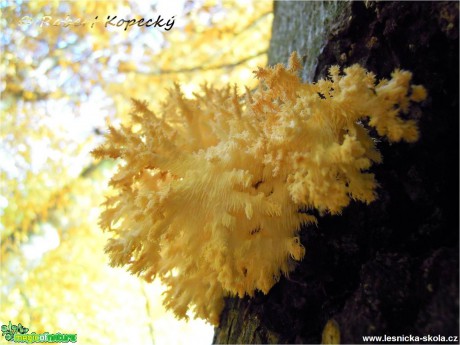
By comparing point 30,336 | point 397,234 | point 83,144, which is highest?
point 83,144

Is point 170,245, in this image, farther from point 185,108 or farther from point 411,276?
point 411,276

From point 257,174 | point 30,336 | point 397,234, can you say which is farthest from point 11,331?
point 397,234

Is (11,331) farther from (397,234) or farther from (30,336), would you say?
(397,234)

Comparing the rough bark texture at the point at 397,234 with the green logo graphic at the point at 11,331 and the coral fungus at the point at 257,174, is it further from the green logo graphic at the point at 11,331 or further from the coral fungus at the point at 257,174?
the green logo graphic at the point at 11,331

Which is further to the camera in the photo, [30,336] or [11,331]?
[11,331]

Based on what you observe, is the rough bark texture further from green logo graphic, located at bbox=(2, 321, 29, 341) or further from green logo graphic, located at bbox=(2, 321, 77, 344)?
green logo graphic, located at bbox=(2, 321, 29, 341)

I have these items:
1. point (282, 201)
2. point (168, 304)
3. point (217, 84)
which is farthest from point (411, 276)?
point (217, 84)

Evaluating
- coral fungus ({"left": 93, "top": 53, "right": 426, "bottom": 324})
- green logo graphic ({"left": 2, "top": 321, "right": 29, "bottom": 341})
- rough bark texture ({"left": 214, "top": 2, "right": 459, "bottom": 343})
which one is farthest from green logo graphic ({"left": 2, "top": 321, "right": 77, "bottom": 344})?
rough bark texture ({"left": 214, "top": 2, "right": 459, "bottom": 343})
